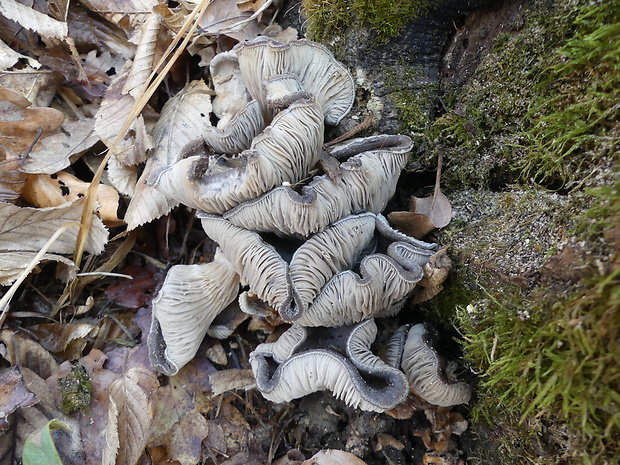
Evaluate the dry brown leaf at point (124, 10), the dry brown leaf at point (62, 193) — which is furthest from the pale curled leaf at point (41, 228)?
the dry brown leaf at point (124, 10)

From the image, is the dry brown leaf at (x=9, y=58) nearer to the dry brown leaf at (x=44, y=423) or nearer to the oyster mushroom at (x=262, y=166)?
the oyster mushroom at (x=262, y=166)

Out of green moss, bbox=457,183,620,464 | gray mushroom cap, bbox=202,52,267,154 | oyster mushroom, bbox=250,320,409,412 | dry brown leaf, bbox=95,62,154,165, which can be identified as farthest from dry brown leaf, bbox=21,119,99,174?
green moss, bbox=457,183,620,464

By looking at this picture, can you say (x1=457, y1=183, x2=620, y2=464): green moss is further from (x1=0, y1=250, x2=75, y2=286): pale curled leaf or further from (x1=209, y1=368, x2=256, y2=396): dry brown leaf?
(x1=0, y1=250, x2=75, y2=286): pale curled leaf

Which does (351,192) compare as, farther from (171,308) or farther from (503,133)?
(171,308)

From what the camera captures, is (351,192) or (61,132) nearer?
(351,192)

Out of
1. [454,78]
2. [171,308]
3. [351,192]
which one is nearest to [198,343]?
[171,308]
